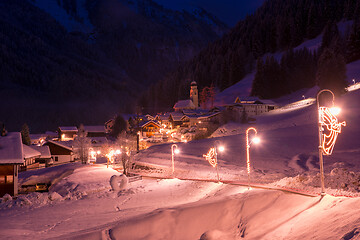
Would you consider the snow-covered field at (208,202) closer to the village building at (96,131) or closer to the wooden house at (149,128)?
the wooden house at (149,128)

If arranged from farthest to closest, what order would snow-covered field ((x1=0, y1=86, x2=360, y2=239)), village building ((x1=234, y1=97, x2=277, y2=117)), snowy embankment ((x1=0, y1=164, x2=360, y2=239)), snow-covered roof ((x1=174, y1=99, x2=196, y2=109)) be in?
snow-covered roof ((x1=174, y1=99, x2=196, y2=109)) → village building ((x1=234, y1=97, x2=277, y2=117)) → snow-covered field ((x1=0, y1=86, x2=360, y2=239)) → snowy embankment ((x1=0, y1=164, x2=360, y2=239))

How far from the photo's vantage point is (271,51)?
127 metres

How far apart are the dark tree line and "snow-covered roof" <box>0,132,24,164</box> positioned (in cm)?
8035

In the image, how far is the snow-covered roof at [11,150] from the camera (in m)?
27.4

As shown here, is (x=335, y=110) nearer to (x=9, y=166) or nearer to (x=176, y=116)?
(x=9, y=166)

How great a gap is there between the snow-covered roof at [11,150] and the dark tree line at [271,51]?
8035 centimetres

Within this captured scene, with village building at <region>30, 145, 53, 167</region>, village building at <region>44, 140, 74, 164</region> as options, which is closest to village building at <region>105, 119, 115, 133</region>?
village building at <region>44, 140, 74, 164</region>

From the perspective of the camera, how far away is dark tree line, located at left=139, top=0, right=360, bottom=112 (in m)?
Result: 95.9

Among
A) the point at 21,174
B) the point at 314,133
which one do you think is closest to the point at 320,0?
the point at 314,133

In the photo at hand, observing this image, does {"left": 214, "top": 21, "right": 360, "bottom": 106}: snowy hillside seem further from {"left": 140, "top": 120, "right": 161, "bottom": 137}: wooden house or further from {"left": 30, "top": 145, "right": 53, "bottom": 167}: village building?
{"left": 30, "top": 145, "right": 53, "bottom": 167}: village building

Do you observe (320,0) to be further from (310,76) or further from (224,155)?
(224,155)

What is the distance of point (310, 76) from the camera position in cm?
9450

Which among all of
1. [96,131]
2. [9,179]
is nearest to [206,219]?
[9,179]

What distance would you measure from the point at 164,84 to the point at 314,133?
99.3 meters
